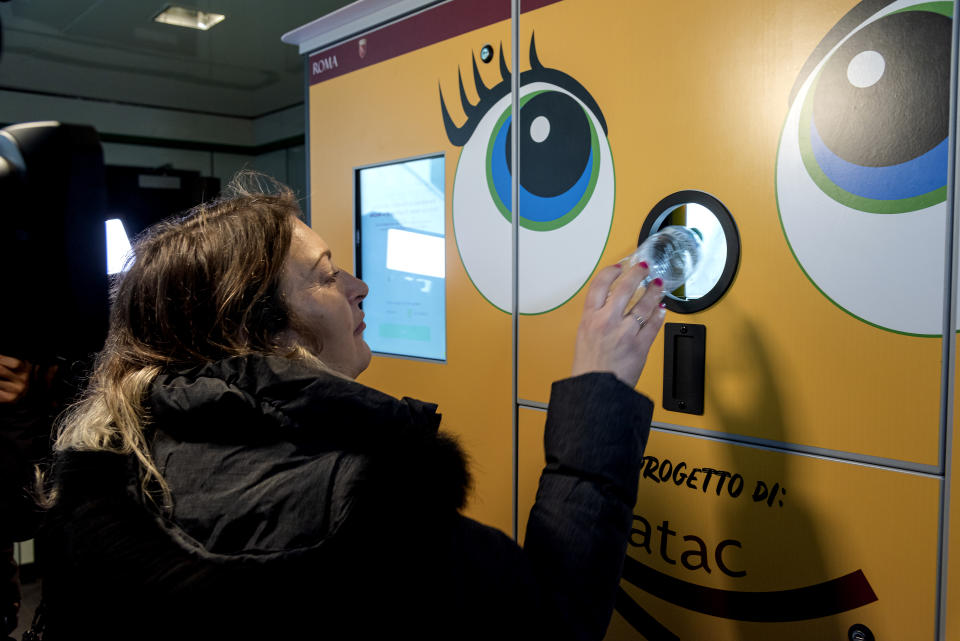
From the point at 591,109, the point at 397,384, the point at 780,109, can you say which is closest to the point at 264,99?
the point at 397,384

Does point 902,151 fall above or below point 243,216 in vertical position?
above

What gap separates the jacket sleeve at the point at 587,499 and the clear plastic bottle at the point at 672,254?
0.42 m

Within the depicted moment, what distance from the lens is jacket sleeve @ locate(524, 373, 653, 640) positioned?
827 mm

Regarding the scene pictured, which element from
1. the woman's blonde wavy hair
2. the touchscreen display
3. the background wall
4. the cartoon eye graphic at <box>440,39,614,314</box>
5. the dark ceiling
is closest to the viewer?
the woman's blonde wavy hair

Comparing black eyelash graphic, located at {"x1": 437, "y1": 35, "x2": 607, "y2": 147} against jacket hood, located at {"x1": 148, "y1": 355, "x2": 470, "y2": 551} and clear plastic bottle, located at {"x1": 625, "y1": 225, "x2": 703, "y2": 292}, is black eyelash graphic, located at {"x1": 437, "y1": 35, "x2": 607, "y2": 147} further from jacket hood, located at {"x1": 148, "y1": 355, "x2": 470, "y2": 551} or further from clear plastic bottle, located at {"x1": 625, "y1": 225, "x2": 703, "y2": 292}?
jacket hood, located at {"x1": 148, "y1": 355, "x2": 470, "y2": 551}

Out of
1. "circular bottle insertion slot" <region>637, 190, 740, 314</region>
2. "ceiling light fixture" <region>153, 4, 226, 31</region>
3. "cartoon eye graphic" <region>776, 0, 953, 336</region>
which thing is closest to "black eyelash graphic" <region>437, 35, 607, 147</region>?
"circular bottle insertion slot" <region>637, 190, 740, 314</region>

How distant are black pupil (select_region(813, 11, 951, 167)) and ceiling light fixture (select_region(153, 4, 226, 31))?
362cm

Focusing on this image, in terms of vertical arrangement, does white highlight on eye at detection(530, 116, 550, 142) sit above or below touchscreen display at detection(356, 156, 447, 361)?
above

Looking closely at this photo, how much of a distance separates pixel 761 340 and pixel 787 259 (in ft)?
0.48

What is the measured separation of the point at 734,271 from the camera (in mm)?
1209

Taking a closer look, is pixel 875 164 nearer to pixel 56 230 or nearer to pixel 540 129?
pixel 540 129

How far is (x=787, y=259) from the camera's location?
1.14 metres

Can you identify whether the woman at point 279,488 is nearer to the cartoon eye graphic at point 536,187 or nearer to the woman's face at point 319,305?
the woman's face at point 319,305

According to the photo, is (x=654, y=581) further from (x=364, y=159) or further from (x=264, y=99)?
(x=264, y=99)
